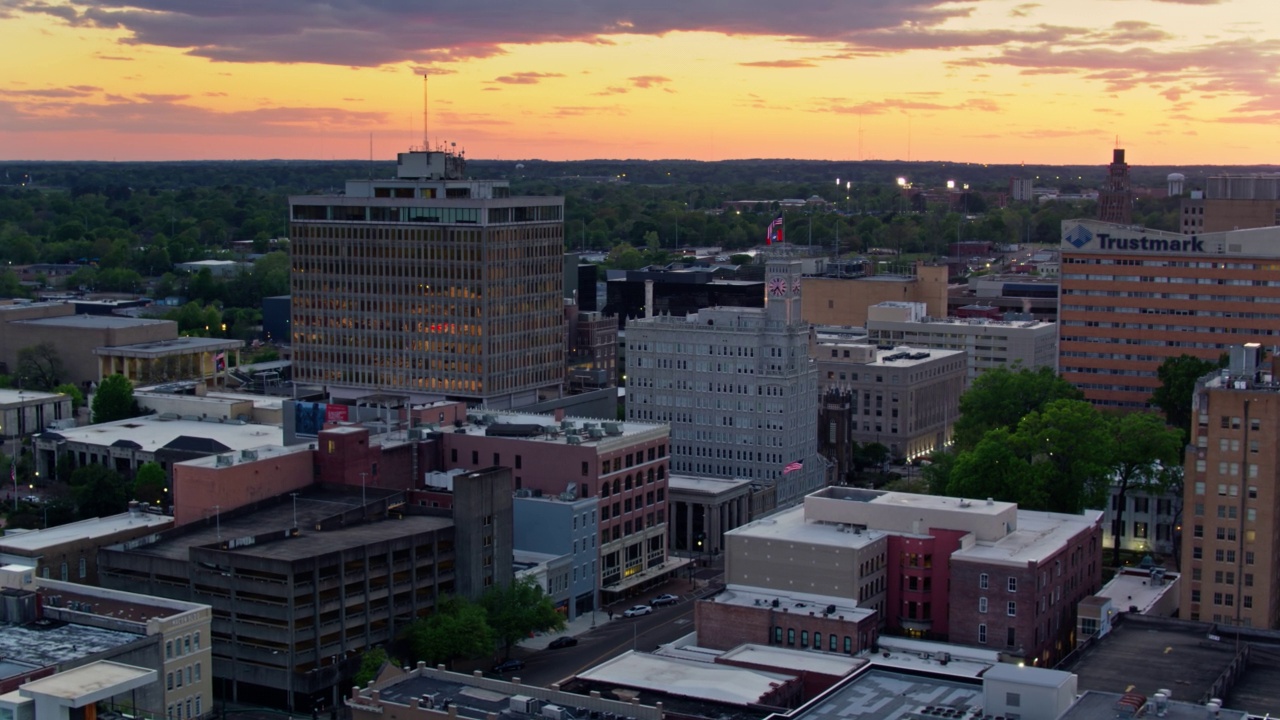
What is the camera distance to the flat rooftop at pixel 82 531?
375 ft

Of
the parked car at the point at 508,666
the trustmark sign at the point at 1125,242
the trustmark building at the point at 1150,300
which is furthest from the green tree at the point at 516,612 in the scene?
the trustmark sign at the point at 1125,242

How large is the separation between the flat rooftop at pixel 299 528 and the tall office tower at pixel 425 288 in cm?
5579

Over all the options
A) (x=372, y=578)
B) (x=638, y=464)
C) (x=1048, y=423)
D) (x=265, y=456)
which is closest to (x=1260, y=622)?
(x=1048, y=423)

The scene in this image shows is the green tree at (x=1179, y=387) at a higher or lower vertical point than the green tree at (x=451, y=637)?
higher

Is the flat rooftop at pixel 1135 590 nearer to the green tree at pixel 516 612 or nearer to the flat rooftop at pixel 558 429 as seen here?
the flat rooftop at pixel 558 429

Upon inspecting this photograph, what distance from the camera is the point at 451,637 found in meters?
110

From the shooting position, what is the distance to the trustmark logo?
7505 inches

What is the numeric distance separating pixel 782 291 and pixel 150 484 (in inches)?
2422

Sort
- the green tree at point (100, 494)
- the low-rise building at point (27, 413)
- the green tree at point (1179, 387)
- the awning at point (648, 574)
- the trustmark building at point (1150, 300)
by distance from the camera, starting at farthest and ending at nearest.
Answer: the trustmark building at point (1150, 300), the low-rise building at point (27, 413), the green tree at point (1179, 387), the green tree at point (100, 494), the awning at point (648, 574)

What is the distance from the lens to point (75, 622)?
97.0 metres

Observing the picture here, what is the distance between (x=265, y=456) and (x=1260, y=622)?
7252cm

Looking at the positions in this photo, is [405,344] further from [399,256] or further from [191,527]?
[191,527]

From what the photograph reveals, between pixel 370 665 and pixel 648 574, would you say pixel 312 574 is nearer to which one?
pixel 370 665

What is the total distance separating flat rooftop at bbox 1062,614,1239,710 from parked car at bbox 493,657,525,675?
121 feet
